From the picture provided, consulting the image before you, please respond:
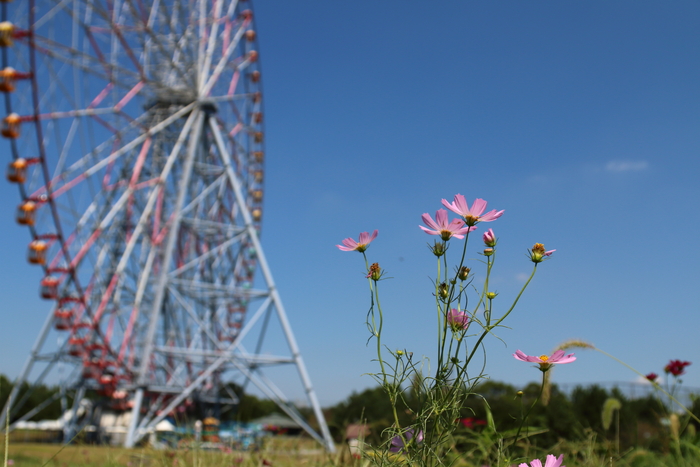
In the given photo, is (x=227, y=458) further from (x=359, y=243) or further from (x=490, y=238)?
(x=490, y=238)

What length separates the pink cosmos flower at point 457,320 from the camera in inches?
61.1

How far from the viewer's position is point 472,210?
5.03ft

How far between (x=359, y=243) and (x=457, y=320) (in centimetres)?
34

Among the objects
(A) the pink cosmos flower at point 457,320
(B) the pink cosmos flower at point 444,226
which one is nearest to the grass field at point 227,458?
(A) the pink cosmos flower at point 457,320

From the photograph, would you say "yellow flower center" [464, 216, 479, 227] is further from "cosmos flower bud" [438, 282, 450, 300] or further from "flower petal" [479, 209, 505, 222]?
"cosmos flower bud" [438, 282, 450, 300]

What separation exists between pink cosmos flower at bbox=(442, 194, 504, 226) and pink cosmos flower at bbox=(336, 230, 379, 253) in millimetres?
234

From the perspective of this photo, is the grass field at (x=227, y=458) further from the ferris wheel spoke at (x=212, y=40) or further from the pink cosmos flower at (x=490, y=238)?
the ferris wheel spoke at (x=212, y=40)

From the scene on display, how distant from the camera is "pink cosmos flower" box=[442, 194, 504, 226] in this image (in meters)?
1.51

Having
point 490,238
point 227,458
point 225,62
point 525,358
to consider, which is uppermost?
point 225,62

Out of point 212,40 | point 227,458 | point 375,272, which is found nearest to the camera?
point 375,272

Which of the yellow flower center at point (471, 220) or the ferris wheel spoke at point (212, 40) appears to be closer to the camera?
the yellow flower center at point (471, 220)

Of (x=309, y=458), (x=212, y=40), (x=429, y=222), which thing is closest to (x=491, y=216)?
(x=429, y=222)

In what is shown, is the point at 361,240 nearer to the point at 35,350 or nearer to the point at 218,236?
the point at 218,236

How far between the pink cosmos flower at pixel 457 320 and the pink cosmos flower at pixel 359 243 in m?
0.29
